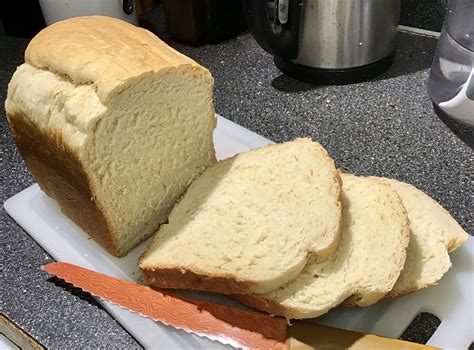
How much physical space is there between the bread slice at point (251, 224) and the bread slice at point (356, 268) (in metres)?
0.03

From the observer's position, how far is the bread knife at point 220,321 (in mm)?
1047

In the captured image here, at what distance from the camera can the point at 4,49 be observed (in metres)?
2.20

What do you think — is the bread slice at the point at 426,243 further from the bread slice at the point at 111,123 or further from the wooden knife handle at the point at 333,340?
the bread slice at the point at 111,123

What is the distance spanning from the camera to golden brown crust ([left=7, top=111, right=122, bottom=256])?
120cm

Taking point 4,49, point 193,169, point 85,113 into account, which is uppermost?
point 85,113

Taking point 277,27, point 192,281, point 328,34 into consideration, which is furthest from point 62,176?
point 328,34

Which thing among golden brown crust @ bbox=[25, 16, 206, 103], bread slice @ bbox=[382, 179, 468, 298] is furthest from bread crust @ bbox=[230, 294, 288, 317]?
golden brown crust @ bbox=[25, 16, 206, 103]

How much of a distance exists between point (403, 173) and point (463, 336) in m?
0.50

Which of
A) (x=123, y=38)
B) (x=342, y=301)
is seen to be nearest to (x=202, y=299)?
(x=342, y=301)

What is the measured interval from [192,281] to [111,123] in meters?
0.35

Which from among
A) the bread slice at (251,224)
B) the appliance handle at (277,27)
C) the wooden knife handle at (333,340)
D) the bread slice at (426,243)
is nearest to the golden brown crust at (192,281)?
the bread slice at (251,224)

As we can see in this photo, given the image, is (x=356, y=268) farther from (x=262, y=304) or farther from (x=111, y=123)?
(x=111, y=123)

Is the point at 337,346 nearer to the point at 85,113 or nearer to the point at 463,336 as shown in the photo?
the point at 463,336

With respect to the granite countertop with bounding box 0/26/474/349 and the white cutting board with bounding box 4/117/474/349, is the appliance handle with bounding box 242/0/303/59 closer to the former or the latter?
the granite countertop with bounding box 0/26/474/349
